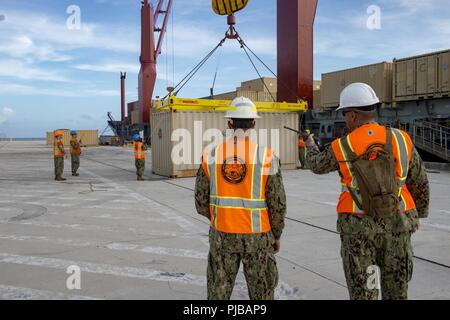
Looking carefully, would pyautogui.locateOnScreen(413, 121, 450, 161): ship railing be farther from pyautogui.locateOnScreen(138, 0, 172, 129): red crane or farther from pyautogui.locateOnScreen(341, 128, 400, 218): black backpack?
pyautogui.locateOnScreen(138, 0, 172, 129): red crane

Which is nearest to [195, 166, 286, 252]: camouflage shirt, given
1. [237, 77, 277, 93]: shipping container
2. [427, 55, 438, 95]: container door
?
[427, 55, 438, 95]: container door

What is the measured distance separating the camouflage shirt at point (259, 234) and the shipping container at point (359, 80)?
1918 centimetres

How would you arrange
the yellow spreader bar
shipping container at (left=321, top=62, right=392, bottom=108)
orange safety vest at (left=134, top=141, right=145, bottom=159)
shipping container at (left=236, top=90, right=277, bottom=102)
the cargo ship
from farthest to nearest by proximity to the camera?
shipping container at (left=236, top=90, right=277, bottom=102) → shipping container at (left=321, top=62, right=392, bottom=108) → the cargo ship → the yellow spreader bar → orange safety vest at (left=134, top=141, right=145, bottom=159)

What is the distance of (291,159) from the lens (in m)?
17.3

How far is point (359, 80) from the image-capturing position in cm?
2198

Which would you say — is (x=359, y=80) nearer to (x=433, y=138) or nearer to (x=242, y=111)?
(x=433, y=138)

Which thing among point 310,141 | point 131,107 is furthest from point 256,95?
point 310,141

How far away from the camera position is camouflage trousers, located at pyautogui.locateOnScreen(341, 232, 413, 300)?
9.16 feet

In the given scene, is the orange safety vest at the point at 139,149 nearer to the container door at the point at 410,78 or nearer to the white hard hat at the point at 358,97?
the white hard hat at the point at 358,97

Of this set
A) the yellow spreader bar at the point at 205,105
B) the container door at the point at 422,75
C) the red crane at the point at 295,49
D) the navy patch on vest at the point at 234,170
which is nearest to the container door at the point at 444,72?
the container door at the point at 422,75

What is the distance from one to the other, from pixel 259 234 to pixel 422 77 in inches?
726

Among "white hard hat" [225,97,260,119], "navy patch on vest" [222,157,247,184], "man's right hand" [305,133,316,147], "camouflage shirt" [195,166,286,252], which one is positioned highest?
"white hard hat" [225,97,260,119]

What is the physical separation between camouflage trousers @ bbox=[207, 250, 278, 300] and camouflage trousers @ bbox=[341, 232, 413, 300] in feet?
1.89

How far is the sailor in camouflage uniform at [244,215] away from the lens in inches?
109
